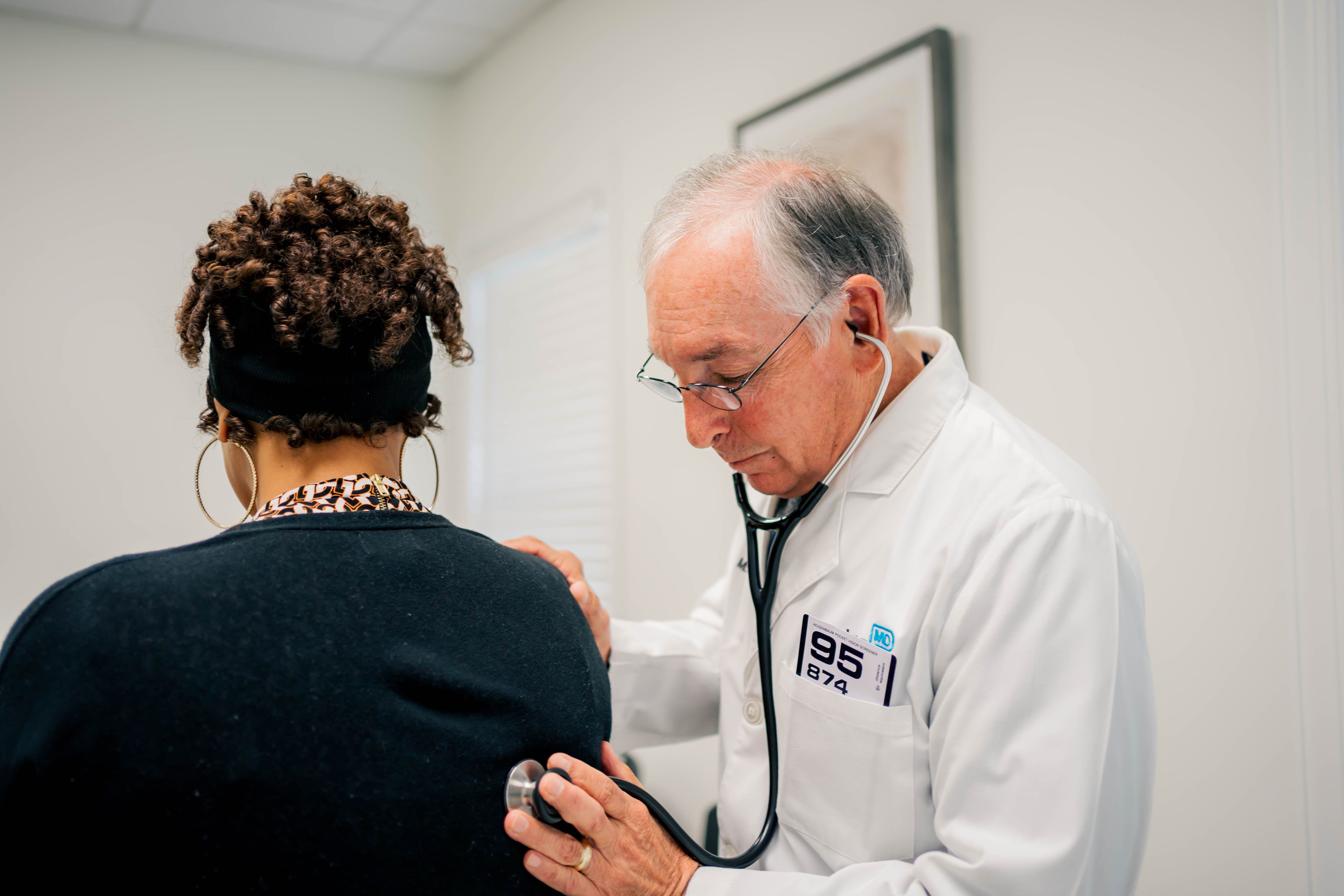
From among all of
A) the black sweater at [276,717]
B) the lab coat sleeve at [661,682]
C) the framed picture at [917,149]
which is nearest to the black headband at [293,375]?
the black sweater at [276,717]

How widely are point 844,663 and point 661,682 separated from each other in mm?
463

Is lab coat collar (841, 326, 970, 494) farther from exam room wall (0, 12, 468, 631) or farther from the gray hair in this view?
exam room wall (0, 12, 468, 631)

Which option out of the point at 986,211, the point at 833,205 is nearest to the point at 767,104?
the point at 986,211

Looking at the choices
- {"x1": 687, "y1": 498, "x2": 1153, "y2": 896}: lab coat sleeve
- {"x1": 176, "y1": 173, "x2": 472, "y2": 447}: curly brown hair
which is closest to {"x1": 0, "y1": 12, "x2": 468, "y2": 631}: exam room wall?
{"x1": 176, "y1": 173, "x2": 472, "y2": 447}: curly brown hair

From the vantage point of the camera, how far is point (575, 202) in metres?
2.91

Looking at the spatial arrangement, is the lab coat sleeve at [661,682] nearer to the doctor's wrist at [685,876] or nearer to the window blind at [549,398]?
the doctor's wrist at [685,876]

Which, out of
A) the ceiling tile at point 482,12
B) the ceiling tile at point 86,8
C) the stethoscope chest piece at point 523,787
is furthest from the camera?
the ceiling tile at point 482,12

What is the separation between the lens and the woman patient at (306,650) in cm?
64

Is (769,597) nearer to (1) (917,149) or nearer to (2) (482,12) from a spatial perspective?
(1) (917,149)

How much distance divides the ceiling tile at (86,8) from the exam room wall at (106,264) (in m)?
0.04

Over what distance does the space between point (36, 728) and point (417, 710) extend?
25 cm

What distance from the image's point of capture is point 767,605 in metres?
1.13

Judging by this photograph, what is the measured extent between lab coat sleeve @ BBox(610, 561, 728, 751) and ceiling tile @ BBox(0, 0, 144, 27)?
253 cm

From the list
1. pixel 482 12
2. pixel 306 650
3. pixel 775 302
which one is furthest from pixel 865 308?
pixel 482 12
